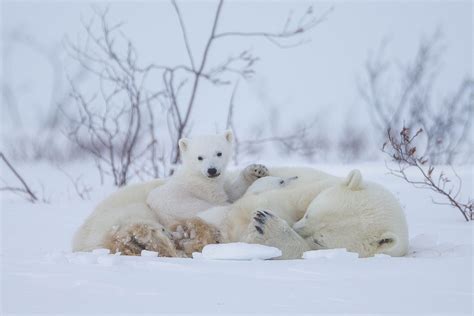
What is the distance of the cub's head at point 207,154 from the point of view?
4.25m

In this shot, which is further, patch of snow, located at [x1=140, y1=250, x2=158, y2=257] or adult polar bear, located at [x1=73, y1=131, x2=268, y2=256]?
adult polar bear, located at [x1=73, y1=131, x2=268, y2=256]

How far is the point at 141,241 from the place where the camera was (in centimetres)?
333

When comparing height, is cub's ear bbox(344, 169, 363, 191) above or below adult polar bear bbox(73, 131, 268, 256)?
above

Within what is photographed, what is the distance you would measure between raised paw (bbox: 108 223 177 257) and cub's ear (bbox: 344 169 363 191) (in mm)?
948

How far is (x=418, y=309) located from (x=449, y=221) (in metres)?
2.94

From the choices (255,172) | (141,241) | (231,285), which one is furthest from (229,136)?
(231,285)

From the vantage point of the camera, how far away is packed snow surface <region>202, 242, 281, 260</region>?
9.26ft

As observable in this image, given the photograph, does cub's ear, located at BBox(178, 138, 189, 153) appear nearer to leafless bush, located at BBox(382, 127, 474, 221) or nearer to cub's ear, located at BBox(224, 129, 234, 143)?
cub's ear, located at BBox(224, 129, 234, 143)

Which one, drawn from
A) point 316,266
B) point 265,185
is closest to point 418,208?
point 265,185

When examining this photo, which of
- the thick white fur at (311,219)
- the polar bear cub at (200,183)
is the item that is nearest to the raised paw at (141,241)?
the thick white fur at (311,219)

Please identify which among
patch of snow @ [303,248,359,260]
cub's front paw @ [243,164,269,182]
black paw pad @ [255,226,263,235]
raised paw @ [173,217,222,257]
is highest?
cub's front paw @ [243,164,269,182]

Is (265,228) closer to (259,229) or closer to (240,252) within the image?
(259,229)

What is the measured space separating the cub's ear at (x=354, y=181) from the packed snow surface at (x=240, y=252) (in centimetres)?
70

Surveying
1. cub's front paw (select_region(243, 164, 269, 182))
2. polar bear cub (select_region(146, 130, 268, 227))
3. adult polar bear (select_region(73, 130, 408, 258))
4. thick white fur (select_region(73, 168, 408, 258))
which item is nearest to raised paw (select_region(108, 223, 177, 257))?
adult polar bear (select_region(73, 130, 408, 258))
